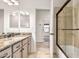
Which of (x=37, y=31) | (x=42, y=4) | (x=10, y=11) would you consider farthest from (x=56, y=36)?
(x=10, y=11)

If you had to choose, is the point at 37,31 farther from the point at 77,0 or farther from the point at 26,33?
the point at 77,0

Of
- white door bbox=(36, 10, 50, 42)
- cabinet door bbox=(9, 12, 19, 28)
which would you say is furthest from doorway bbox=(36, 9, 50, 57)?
cabinet door bbox=(9, 12, 19, 28)

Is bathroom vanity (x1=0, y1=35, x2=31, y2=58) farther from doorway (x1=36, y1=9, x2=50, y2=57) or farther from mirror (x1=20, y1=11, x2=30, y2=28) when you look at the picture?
doorway (x1=36, y1=9, x2=50, y2=57)

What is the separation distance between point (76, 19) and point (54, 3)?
147cm

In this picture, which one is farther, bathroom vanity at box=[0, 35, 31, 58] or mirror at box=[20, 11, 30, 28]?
mirror at box=[20, 11, 30, 28]

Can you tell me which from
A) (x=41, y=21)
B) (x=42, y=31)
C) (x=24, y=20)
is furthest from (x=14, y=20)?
(x=42, y=31)

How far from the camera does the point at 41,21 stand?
17.6ft

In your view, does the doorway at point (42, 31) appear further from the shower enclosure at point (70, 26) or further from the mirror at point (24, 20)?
the shower enclosure at point (70, 26)

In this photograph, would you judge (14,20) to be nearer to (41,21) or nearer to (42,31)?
(41,21)

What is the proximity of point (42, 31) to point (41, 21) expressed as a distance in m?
0.43

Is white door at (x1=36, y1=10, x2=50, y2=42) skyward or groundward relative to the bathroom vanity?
skyward

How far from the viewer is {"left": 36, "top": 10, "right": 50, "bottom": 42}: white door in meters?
5.12

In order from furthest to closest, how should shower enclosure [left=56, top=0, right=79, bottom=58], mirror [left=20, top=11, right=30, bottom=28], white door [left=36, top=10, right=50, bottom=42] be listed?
1. white door [left=36, top=10, right=50, bottom=42]
2. mirror [left=20, top=11, right=30, bottom=28]
3. shower enclosure [left=56, top=0, right=79, bottom=58]

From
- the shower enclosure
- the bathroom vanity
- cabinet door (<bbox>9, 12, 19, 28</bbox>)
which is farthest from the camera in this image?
cabinet door (<bbox>9, 12, 19, 28</bbox>)
